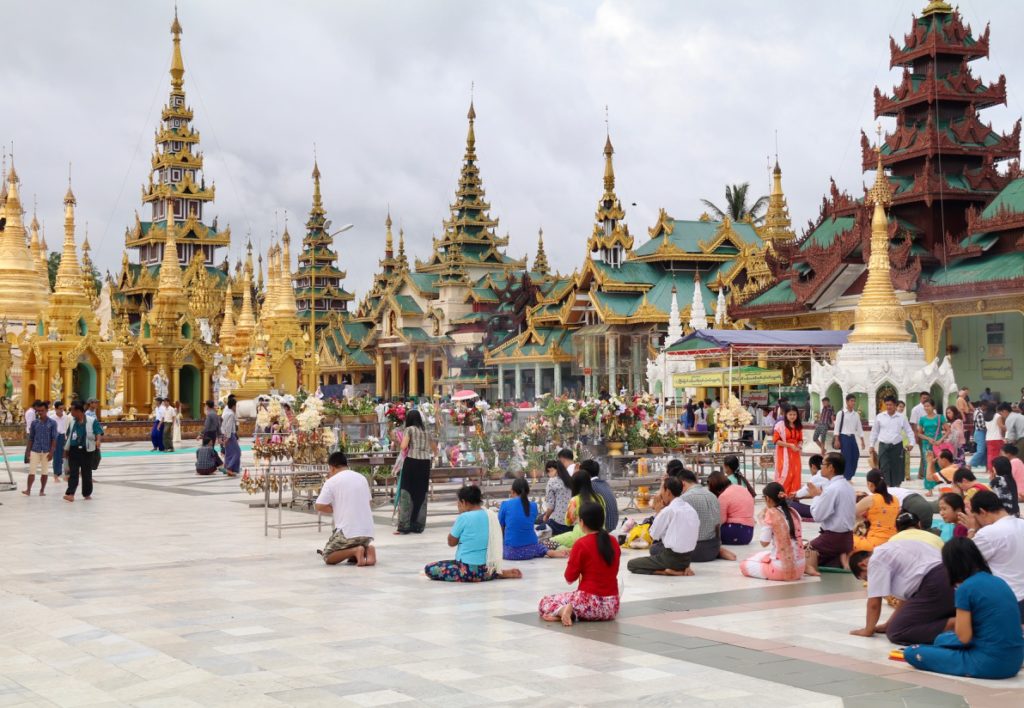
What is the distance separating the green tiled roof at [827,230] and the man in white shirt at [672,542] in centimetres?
3502

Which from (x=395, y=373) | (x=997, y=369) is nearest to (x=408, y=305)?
(x=395, y=373)

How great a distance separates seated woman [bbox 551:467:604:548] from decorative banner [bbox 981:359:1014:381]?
29.6 meters

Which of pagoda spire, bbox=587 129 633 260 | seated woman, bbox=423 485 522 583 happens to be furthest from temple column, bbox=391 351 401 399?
seated woman, bbox=423 485 522 583

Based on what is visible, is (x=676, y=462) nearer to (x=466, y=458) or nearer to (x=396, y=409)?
(x=466, y=458)

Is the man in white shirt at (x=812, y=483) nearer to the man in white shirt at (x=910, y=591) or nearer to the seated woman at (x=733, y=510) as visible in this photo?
the seated woman at (x=733, y=510)

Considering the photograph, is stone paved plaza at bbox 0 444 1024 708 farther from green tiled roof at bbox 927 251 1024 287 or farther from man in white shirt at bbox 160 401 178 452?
green tiled roof at bbox 927 251 1024 287

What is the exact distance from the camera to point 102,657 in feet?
25.5

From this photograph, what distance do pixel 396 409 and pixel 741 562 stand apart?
7.44 meters

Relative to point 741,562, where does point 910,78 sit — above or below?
above

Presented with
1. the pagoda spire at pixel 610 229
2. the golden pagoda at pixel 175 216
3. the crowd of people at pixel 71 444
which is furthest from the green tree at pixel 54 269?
the crowd of people at pixel 71 444

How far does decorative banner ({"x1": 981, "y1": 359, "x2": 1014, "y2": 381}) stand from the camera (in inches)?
1534

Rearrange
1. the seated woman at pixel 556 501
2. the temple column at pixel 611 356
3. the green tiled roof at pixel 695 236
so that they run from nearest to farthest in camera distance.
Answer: the seated woman at pixel 556 501 → the temple column at pixel 611 356 → the green tiled roof at pixel 695 236

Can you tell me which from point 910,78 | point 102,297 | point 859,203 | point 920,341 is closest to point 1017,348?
point 920,341

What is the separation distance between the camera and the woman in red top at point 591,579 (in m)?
8.77
